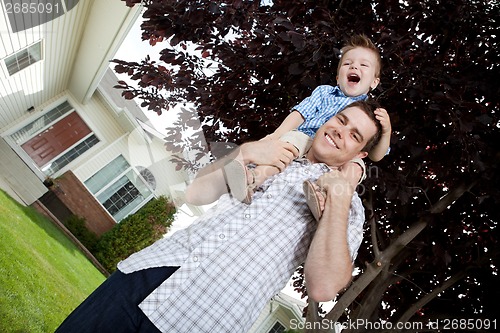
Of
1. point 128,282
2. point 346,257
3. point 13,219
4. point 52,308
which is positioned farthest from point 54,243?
point 346,257

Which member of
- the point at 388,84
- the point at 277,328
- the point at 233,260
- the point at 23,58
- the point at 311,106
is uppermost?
the point at 23,58

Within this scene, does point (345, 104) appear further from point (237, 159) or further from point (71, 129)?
point (71, 129)

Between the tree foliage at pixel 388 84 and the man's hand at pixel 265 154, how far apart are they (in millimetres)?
1019

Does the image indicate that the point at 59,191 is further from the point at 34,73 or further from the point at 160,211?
the point at 34,73

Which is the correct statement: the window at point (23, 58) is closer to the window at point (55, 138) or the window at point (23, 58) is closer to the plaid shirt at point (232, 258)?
the window at point (55, 138)

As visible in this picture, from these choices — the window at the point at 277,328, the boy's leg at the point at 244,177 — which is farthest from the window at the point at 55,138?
the window at the point at 277,328

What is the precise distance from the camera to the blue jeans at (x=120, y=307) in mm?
1002

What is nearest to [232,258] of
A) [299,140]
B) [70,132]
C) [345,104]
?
[299,140]

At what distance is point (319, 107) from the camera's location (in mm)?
1416

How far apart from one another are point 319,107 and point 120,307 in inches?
33.3

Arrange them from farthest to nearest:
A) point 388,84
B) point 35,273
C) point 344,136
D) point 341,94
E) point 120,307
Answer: point 388,84, point 35,273, point 341,94, point 344,136, point 120,307

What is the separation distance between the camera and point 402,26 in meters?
2.79

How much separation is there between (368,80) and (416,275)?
302 centimetres

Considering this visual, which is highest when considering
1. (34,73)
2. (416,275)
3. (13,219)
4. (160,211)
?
(34,73)
